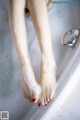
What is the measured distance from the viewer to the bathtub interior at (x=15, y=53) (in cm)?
118

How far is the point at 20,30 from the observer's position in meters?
0.99

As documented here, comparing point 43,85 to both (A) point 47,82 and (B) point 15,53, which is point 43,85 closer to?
(A) point 47,82

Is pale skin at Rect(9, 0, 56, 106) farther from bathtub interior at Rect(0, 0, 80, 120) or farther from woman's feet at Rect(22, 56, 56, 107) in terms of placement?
bathtub interior at Rect(0, 0, 80, 120)

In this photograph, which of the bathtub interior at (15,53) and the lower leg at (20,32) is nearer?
the lower leg at (20,32)

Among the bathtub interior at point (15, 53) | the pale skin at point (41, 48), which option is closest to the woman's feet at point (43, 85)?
the pale skin at point (41, 48)

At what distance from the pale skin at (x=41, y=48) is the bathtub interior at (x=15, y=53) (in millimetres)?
130

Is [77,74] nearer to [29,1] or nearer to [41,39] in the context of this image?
[41,39]

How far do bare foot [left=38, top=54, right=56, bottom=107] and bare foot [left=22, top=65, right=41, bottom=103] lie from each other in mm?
23

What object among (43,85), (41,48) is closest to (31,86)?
(43,85)

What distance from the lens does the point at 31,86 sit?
1039mm

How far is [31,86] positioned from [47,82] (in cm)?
7

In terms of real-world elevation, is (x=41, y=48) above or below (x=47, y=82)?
above

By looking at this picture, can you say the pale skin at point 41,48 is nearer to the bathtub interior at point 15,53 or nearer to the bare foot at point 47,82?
the bare foot at point 47,82

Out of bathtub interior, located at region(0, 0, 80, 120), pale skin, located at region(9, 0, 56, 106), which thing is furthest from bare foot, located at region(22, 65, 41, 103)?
bathtub interior, located at region(0, 0, 80, 120)
